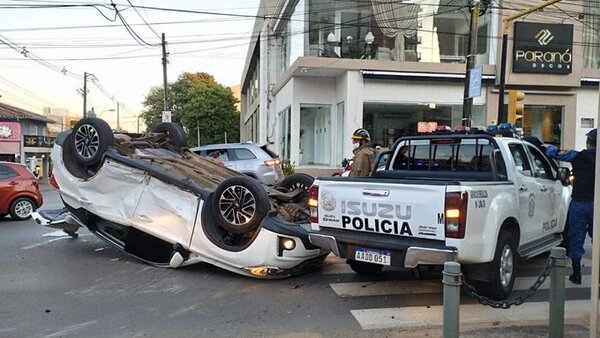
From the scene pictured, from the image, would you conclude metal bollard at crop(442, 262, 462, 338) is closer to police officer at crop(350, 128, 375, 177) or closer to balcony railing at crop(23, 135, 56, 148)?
police officer at crop(350, 128, 375, 177)

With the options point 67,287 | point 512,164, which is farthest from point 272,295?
point 512,164

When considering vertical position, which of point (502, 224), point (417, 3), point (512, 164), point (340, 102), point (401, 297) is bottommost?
point (401, 297)

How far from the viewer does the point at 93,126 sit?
711cm

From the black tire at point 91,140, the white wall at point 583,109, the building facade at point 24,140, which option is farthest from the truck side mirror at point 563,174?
the building facade at point 24,140

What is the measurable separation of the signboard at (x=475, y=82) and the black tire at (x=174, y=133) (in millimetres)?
7184

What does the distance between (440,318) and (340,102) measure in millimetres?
16049

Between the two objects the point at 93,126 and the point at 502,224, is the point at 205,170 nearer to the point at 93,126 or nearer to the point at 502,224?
the point at 93,126

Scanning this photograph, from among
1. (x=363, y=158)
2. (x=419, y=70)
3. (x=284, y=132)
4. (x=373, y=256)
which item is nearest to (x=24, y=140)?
(x=284, y=132)

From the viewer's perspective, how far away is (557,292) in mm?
4082

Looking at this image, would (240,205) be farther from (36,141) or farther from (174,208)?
(36,141)

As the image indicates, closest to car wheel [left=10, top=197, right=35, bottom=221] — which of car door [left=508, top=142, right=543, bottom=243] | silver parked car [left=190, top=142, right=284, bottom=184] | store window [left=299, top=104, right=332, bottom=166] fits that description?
silver parked car [left=190, top=142, right=284, bottom=184]

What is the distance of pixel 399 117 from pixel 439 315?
51.8 feet

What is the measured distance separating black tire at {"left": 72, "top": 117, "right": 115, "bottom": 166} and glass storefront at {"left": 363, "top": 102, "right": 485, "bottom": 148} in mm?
13897

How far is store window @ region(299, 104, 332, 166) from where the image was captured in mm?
21156
